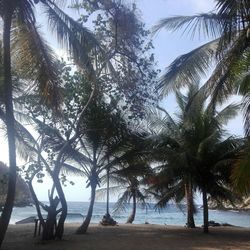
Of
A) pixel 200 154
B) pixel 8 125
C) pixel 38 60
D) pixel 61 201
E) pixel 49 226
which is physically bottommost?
pixel 49 226

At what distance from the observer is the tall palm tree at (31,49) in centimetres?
972

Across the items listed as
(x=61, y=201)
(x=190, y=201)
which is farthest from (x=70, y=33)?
(x=190, y=201)

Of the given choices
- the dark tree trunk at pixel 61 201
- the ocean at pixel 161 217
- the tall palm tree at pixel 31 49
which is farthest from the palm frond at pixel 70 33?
the ocean at pixel 161 217

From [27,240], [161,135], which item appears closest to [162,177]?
[161,135]

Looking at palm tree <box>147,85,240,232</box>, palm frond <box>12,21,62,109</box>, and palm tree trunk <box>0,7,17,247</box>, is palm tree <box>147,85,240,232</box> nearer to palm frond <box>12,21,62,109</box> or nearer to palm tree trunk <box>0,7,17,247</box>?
palm frond <box>12,21,62,109</box>

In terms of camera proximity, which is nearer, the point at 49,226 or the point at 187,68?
the point at 187,68

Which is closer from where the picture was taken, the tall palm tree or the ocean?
the tall palm tree

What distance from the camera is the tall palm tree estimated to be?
9.72 metres

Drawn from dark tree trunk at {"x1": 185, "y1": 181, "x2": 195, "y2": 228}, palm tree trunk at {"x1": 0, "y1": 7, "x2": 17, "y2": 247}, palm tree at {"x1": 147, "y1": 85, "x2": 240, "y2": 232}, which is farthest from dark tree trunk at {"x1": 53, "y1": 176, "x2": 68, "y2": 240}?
dark tree trunk at {"x1": 185, "y1": 181, "x2": 195, "y2": 228}

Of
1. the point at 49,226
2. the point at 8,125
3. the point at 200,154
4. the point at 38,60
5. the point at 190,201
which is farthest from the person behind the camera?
the point at 190,201

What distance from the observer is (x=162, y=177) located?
1839 cm

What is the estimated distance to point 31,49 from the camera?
35.6ft

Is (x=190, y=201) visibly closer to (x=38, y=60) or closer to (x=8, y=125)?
(x=38, y=60)

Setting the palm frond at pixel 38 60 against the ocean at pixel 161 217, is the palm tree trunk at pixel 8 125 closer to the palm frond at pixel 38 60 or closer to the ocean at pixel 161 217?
the palm frond at pixel 38 60
